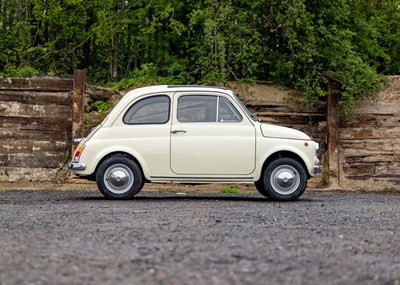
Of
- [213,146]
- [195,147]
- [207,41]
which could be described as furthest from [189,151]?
[207,41]

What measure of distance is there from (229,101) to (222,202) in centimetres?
160

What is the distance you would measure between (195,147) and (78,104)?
500 centimetres

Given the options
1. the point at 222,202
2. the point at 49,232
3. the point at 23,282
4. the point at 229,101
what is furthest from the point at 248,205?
the point at 23,282

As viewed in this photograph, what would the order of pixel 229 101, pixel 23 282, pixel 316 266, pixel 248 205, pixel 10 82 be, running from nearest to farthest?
pixel 23 282 → pixel 316 266 → pixel 248 205 → pixel 229 101 → pixel 10 82

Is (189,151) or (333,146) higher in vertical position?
(333,146)

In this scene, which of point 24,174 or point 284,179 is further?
point 24,174

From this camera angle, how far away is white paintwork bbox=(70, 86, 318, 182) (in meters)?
12.9

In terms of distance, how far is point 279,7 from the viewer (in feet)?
59.4

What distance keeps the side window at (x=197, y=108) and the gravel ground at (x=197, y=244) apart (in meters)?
1.88

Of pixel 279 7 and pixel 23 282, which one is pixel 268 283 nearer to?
pixel 23 282

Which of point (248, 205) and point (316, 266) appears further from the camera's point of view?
point (248, 205)

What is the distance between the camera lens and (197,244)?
263 inches

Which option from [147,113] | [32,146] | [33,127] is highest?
[147,113]

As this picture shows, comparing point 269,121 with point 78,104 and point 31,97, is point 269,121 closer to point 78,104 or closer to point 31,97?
point 78,104
